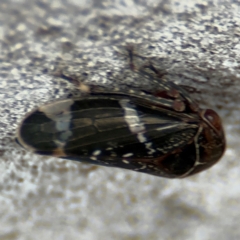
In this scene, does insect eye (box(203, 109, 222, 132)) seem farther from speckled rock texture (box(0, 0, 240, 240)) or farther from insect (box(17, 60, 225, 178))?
speckled rock texture (box(0, 0, 240, 240))

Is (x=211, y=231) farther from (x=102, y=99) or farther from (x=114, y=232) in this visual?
(x=102, y=99)

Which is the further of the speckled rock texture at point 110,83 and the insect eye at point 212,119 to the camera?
the insect eye at point 212,119

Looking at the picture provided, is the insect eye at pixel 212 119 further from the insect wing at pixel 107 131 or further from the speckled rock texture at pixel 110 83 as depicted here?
the speckled rock texture at pixel 110 83

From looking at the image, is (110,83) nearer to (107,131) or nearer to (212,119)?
(107,131)

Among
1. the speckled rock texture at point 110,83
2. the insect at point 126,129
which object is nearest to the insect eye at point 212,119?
the insect at point 126,129

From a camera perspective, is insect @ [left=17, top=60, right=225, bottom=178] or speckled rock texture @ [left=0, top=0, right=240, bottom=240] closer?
speckled rock texture @ [left=0, top=0, right=240, bottom=240]

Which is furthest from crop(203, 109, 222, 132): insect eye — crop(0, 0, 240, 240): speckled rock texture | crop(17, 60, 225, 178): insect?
crop(0, 0, 240, 240): speckled rock texture

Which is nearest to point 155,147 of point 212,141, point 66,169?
point 212,141
